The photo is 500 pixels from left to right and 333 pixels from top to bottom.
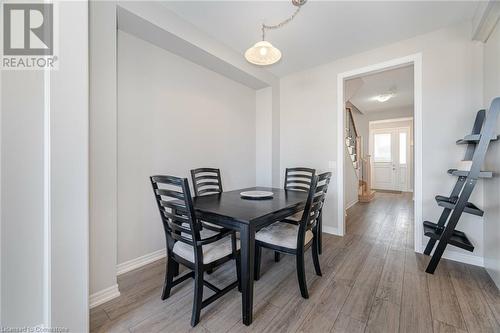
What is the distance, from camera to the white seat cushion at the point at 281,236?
1720 mm

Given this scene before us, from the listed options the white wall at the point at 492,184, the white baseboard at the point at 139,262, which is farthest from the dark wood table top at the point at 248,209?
the white wall at the point at 492,184

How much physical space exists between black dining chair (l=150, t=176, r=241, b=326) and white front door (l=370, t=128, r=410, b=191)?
758 cm

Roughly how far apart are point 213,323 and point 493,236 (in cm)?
251

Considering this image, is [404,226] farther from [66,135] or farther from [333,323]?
[66,135]

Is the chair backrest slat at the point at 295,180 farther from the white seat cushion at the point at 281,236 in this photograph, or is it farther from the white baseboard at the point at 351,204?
the white baseboard at the point at 351,204

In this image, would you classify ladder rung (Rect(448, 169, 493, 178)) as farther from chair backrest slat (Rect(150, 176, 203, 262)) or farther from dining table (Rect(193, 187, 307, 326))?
chair backrest slat (Rect(150, 176, 203, 262))

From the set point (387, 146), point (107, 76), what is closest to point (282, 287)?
point (107, 76)

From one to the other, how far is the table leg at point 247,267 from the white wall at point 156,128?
1396 millimetres

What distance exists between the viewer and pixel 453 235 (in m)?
2.15

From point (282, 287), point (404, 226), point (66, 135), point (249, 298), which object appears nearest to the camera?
point (66, 135)

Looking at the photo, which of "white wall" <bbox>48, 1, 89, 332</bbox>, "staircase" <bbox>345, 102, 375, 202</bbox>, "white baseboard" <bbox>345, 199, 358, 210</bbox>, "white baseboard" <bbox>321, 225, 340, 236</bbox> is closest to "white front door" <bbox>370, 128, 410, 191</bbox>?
"staircase" <bbox>345, 102, 375, 202</bbox>

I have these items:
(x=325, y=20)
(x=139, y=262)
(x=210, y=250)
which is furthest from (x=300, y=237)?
(x=325, y=20)

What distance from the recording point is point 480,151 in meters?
1.87

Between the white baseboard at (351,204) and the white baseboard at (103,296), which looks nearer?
the white baseboard at (103,296)
